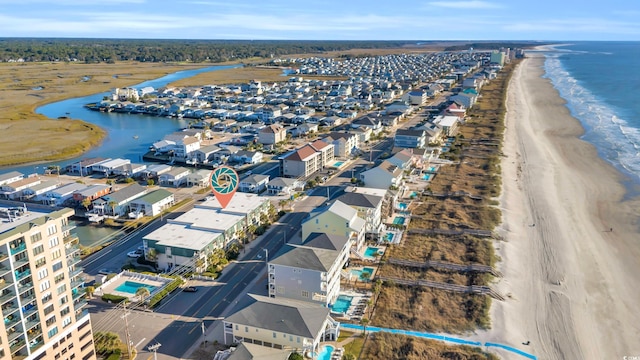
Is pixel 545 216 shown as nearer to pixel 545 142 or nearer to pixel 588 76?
pixel 545 142

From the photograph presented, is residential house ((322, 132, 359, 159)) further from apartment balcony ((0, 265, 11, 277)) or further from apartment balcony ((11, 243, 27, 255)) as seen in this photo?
apartment balcony ((0, 265, 11, 277))

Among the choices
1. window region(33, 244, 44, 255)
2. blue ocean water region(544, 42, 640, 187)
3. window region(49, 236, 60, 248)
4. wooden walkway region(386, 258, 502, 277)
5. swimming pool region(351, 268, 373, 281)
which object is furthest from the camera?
blue ocean water region(544, 42, 640, 187)

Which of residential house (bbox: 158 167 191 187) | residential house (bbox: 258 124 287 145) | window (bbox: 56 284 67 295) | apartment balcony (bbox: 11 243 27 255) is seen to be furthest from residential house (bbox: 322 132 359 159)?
apartment balcony (bbox: 11 243 27 255)

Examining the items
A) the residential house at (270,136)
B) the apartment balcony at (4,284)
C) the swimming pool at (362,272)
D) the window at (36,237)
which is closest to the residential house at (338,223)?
the swimming pool at (362,272)

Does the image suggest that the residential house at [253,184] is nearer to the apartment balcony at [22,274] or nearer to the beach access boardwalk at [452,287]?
the beach access boardwalk at [452,287]

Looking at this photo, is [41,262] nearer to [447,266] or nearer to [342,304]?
[342,304]

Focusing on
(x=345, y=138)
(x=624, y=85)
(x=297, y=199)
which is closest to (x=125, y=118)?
(x=345, y=138)

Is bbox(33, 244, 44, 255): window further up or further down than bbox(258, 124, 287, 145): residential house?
further up
